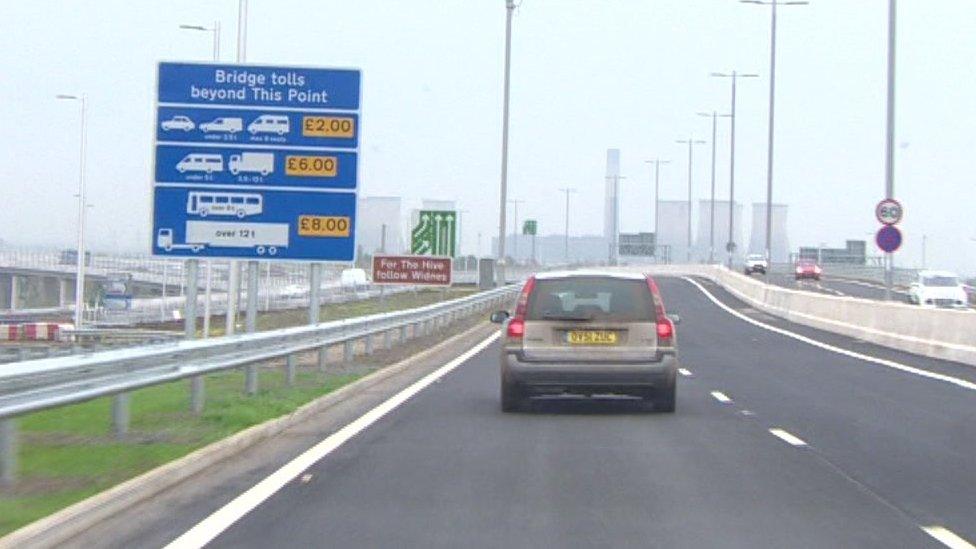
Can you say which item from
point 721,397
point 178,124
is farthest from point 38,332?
point 721,397

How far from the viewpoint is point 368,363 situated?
29.9 m

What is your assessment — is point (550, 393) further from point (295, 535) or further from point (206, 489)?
point (295, 535)

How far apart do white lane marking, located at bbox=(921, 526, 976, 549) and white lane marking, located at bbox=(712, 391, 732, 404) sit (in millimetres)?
11134

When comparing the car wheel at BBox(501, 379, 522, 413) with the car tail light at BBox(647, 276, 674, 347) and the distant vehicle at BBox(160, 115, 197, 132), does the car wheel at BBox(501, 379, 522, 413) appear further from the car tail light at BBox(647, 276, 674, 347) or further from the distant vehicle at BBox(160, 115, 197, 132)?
the distant vehicle at BBox(160, 115, 197, 132)

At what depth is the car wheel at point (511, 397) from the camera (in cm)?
1975

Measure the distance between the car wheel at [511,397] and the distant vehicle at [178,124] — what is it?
5.31m

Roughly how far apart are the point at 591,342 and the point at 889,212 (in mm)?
22037

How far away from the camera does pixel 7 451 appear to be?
1155 cm

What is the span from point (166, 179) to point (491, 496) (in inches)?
410

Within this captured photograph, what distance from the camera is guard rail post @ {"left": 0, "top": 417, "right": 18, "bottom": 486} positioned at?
1149cm

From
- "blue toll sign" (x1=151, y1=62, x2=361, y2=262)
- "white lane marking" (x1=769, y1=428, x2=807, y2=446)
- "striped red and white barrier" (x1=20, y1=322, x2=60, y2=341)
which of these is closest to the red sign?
"striped red and white barrier" (x1=20, y1=322, x2=60, y2=341)

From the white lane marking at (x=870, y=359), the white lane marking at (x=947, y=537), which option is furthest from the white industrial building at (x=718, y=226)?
the white lane marking at (x=947, y=537)

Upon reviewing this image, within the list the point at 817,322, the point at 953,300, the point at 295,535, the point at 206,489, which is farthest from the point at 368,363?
the point at 953,300

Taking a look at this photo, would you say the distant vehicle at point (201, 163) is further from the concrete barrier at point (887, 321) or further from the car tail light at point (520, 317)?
the concrete barrier at point (887, 321)
